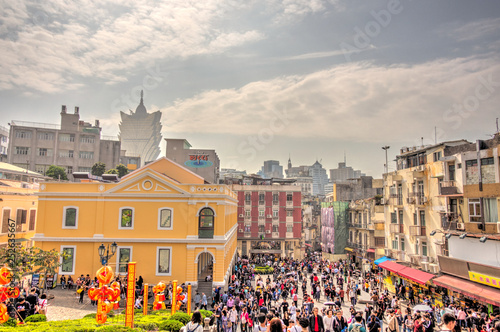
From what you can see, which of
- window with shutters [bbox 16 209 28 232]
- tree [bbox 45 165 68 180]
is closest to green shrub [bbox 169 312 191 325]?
window with shutters [bbox 16 209 28 232]

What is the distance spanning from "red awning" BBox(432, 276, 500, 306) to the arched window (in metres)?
16.5

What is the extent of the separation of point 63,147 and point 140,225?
131ft

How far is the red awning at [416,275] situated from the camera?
25516 mm

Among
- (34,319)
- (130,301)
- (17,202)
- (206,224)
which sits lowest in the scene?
(34,319)

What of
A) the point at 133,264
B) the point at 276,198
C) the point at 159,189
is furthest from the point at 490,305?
the point at 276,198

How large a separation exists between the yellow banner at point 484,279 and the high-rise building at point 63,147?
5840 centimetres

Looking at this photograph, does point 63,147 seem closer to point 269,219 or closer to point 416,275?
point 269,219

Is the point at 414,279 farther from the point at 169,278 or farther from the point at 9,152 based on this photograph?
the point at 9,152

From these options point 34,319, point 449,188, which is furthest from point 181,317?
point 449,188

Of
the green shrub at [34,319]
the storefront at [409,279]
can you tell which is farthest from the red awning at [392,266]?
the green shrub at [34,319]

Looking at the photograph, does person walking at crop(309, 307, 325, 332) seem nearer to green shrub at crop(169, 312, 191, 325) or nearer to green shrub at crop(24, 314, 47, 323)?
green shrub at crop(169, 312, 191, 325)

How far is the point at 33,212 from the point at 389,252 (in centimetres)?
3501

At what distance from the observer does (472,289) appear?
2072cm

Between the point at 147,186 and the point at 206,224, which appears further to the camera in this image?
the point at 147,186
